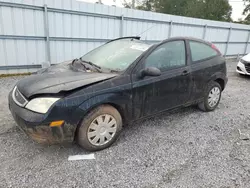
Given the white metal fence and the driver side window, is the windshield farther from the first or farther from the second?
the white metal fence

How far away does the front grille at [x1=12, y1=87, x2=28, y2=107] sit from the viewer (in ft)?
7.71

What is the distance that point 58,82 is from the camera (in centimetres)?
243

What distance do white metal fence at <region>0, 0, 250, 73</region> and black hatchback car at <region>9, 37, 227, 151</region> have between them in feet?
8.82

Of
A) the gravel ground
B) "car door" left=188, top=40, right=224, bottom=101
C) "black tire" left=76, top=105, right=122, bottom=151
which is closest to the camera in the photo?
the gravel ground

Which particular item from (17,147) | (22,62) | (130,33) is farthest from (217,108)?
(22,62)

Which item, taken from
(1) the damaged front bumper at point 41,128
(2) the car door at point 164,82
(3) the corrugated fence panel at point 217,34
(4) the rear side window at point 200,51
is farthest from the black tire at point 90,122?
(3) the corrugated fence panel at point 217,34

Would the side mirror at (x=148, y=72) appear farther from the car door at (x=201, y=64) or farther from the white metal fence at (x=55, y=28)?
the white metal fence at (x=55, y=28)

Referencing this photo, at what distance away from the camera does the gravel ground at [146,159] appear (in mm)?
2162

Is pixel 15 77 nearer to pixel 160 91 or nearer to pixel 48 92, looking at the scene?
pixel 48 92

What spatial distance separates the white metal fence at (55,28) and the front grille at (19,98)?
386 cm

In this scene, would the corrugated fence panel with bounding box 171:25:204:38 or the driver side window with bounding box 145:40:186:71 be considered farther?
the corrugated fence panel with bounding box 171:25:204:38

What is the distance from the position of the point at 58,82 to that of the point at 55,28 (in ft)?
14.9

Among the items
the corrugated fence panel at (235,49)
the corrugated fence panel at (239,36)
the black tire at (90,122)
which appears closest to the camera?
the black tire at (90,122)

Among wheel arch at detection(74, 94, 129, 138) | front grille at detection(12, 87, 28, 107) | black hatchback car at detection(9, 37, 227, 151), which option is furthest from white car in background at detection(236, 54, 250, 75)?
front grille at detection(12, 87, 28, 107)
